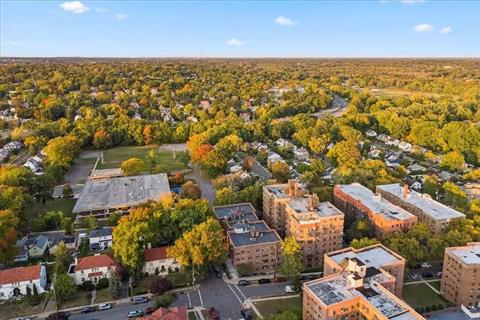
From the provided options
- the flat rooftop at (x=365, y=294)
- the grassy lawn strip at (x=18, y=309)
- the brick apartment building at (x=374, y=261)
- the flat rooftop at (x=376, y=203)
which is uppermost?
the flat rooftop at (x=376, y=203)

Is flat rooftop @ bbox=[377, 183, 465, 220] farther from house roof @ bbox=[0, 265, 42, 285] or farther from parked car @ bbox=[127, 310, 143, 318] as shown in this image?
house roof @ bbox=[0, 265, 42, 285]

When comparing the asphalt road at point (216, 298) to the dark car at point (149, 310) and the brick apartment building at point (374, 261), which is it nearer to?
the dark car at point (149, 310)

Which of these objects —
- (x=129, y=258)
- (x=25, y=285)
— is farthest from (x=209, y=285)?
(x=25, y=285)

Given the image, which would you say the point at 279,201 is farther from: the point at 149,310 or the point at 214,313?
the point at 149,310

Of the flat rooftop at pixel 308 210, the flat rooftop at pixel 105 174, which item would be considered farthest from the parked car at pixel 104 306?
the flat rooftop at pixel 105 174

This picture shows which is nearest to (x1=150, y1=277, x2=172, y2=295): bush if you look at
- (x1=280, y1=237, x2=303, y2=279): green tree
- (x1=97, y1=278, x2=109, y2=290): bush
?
(x1=97, y1=278, x2=109, y2=290): bush

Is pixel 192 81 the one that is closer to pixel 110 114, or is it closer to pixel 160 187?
pixel 110 114
